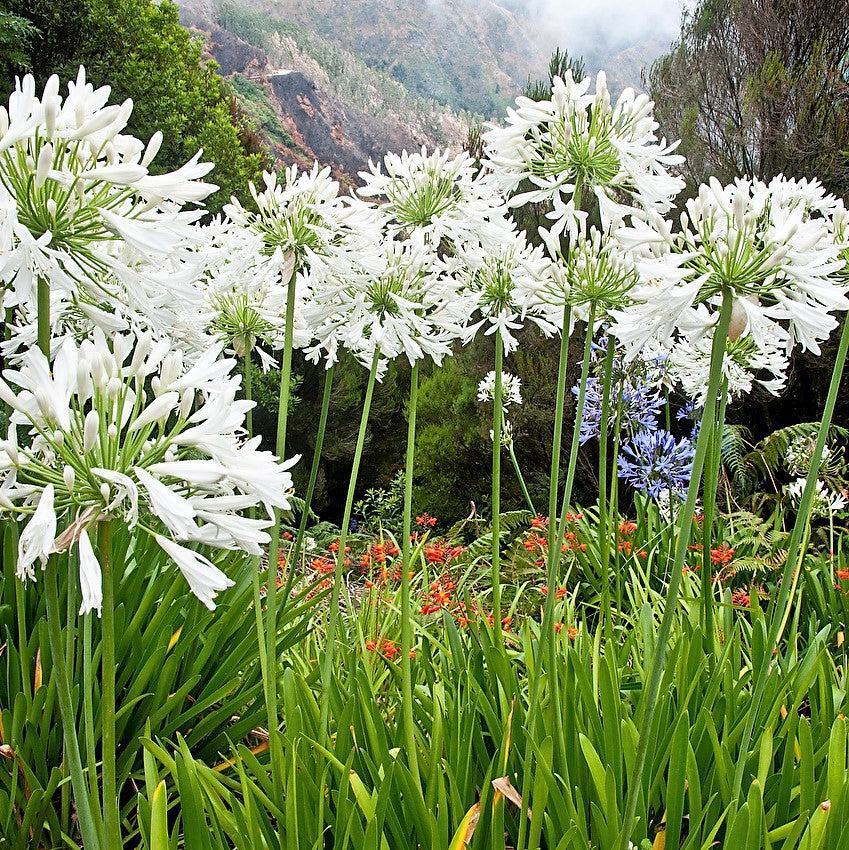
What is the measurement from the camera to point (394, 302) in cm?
199

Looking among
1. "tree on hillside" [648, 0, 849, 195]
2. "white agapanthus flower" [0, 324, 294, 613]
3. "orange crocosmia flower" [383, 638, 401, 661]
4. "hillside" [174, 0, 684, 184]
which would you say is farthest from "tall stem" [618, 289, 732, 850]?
"hillside" [174, 0, 684, 184]

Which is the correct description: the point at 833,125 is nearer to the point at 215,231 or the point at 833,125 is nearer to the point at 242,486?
the point at 215,231

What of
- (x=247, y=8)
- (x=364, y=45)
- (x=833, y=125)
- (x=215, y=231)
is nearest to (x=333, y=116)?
(x=247, y=8)

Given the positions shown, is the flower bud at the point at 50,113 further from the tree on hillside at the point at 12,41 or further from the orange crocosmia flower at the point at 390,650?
the tree on hillside at the point at 12,41

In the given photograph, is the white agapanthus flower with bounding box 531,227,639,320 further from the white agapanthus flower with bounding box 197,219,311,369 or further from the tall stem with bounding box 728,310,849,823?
the white agapanthus flower with bounding box 197,219,311,369

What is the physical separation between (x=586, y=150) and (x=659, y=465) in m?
3.34

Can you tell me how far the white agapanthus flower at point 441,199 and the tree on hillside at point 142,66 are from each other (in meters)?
7.94

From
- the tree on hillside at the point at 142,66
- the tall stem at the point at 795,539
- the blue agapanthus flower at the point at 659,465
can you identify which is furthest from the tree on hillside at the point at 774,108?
the tree on hillside at the point at 142,66

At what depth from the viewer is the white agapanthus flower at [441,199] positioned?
74.7 inches

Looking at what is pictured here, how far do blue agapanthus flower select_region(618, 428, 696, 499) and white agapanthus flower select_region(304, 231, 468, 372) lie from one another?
9.74 ft

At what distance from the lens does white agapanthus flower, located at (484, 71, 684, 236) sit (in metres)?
1.70

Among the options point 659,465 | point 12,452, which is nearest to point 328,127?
point 659,465

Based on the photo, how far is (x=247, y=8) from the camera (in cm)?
4812

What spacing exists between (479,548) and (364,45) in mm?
63144
